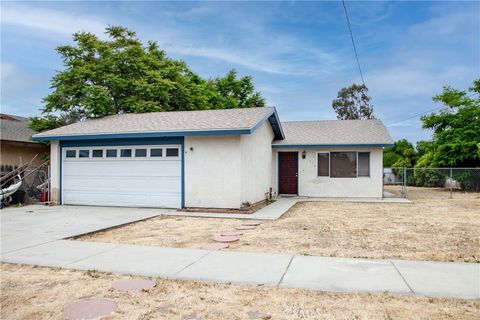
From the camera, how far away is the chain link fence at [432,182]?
17.7 metres

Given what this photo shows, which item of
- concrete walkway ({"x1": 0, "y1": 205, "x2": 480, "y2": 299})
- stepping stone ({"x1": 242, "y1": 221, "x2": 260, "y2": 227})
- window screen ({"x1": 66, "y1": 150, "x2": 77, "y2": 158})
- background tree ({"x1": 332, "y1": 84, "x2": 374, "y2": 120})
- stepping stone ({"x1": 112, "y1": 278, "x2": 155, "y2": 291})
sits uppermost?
background tree ({"x1": 332, "y1": 84, "x2": 374, "y2": 120})

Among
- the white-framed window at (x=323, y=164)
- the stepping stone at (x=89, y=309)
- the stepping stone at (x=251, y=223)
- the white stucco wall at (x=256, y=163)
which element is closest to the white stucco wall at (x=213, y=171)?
the white stucco wall at (x=256, y=163)

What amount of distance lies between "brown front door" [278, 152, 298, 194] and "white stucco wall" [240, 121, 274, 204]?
1286 millimetres

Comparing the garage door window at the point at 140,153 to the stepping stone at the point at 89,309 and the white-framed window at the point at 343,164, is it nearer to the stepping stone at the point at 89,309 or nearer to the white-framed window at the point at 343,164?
the white-framed window at the point at 343,164

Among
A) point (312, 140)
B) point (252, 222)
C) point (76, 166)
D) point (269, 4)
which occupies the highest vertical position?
point (269, 4)

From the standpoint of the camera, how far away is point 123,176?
12.5 m

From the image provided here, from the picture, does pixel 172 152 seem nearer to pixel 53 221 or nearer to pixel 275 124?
pixel 53 221

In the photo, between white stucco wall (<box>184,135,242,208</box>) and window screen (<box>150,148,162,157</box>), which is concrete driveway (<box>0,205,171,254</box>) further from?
window screen (<box>150,148,162,157</box>)

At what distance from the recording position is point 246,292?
4.20 m

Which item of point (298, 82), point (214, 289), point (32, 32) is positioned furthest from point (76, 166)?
point (298, 82)

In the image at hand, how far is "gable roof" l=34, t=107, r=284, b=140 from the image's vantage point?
11.1 m

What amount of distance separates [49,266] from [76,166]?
8.64 meters

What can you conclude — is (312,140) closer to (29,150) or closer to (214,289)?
(214,289)

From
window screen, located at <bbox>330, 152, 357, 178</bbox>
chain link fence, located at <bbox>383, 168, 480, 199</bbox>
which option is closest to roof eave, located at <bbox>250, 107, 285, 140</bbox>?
window screen, located at <bbox>330, 152, 357, 178</bbox>
